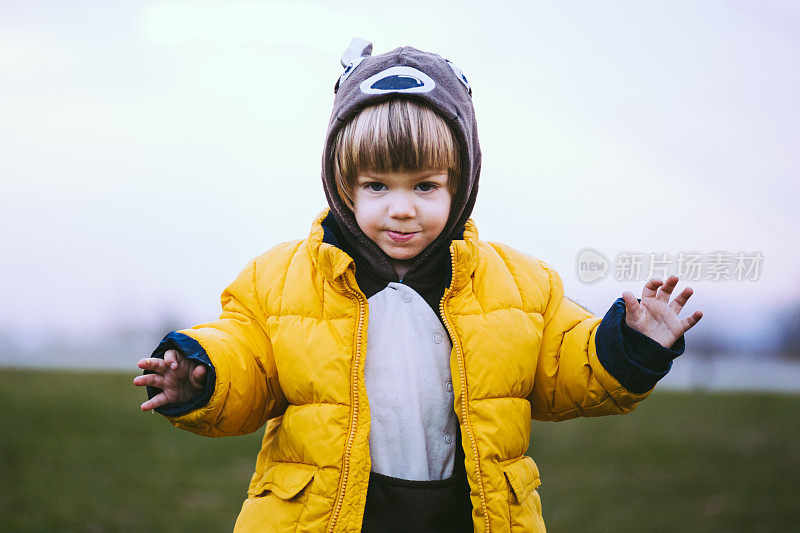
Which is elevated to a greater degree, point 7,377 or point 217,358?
point 217,358

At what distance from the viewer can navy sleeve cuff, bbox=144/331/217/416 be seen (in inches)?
73.7

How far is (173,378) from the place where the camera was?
1889 mm

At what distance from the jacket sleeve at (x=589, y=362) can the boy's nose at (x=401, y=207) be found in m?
0.49

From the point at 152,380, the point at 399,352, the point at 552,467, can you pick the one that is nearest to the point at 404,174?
the point at 399,352

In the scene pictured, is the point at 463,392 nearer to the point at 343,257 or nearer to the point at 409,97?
the point at 343,257

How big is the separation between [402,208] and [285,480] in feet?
2.38

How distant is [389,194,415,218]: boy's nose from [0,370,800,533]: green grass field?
2.80 metres

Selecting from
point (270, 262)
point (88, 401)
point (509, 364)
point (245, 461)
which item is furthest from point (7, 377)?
point (509, 364)

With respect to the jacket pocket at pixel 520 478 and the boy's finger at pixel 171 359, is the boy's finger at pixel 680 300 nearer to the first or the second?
the jacket pocket at pixel 520 478

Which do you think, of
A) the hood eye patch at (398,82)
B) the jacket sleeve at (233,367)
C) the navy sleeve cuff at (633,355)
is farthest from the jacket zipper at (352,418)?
the navy sleeve cuff at (633,355)

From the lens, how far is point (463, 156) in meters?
2.12

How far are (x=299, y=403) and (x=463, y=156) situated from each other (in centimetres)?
77

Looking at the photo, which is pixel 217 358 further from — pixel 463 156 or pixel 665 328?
pixel 665 328

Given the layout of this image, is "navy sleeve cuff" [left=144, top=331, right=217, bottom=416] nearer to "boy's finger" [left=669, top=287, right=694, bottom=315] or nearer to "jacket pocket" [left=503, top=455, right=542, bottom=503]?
"jacket pocket" [left=503, top=455, right=542, bottom=503]
